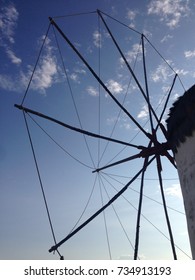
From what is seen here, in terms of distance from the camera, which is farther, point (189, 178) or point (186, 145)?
point (186, 145)

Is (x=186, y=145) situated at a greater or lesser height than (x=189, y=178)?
greater

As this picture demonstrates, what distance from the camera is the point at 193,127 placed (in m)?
9.95

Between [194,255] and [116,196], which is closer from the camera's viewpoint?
[194,255]

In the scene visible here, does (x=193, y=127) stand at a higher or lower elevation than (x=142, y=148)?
lower

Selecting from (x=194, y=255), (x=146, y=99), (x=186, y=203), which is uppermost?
(x=146, y=99)

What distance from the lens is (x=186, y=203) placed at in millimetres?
10508
